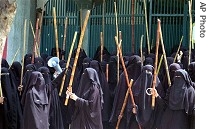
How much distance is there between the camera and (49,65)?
8555mm

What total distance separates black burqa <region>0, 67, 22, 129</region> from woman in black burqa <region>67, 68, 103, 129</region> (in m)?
0.89

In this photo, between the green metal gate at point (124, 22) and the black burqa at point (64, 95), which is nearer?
the black burqa at point (64, 95)

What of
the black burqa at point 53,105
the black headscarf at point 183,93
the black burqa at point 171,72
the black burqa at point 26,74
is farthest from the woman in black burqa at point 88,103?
the black headscarf at point 183,93

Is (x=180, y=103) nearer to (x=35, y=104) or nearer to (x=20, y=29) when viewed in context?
(x=35, y=104)

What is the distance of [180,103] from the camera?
21.6ft

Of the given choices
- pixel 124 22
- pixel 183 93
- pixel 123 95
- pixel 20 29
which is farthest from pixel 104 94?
pixel 124 22

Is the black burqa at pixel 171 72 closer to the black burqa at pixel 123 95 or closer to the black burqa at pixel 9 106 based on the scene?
the black burqa at pixel 123 95

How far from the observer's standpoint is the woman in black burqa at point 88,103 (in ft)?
22.7

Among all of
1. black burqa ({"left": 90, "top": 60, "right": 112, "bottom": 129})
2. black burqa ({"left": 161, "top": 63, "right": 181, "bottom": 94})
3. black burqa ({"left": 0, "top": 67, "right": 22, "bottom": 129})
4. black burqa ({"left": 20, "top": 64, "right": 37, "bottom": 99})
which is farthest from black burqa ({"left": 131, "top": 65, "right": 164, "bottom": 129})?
black burqa ({"left": 0, "top": 67, "right": 22, "bottom": 129})

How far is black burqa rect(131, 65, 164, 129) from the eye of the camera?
7.14 meters

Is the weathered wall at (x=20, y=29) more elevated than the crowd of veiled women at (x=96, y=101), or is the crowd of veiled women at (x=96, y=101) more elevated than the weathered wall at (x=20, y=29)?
the weathered wall at (x=20, y=29)

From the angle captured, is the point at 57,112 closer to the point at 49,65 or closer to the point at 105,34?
the point at 49,65

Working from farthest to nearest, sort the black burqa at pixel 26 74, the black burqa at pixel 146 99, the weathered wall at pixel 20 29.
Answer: the weathered wall at pixel 20 29 → the black burqa at pixel 26 74 → the black burqa at pixel 146 99
